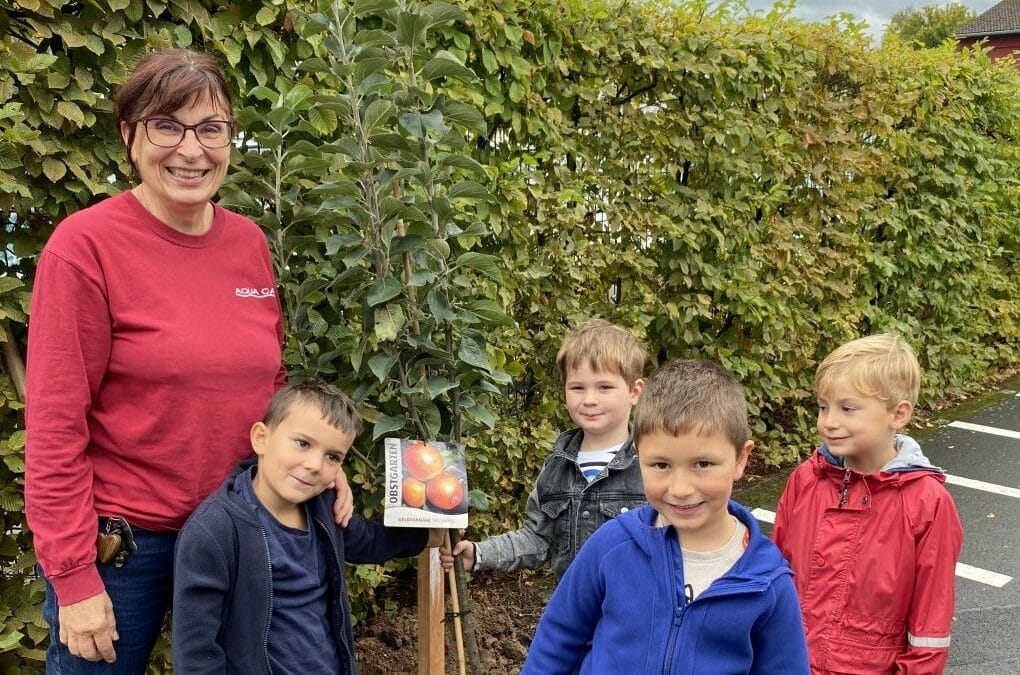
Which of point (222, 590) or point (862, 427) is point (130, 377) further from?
point (862, 427)

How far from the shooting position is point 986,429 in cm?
724

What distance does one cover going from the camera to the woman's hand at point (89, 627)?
191 centimetres

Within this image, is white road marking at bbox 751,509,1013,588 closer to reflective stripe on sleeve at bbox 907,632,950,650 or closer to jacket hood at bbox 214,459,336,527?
reflective stripe on sleeve at bbox 907,632,950,650

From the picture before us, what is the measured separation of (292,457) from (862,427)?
147 centimetres

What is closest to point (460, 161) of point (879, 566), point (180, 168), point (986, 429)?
point (180, 168)

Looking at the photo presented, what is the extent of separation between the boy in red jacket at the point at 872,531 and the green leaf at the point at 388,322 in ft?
3.91

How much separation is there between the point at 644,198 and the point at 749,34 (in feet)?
4.13

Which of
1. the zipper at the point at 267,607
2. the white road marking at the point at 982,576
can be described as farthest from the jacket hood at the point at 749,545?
the white road marking at the point at 982,576

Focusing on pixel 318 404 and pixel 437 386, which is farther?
pixel 437 386

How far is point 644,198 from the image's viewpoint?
15.5 ft

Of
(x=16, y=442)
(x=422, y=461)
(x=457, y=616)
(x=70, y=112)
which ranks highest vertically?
(x=70, y=112)

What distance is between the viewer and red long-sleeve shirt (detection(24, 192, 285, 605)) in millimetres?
1881

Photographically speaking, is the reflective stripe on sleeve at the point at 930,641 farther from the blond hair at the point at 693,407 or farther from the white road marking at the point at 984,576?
the white road marking at the point at 984,576

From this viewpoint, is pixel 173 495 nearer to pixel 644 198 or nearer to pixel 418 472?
pixel 418 472
